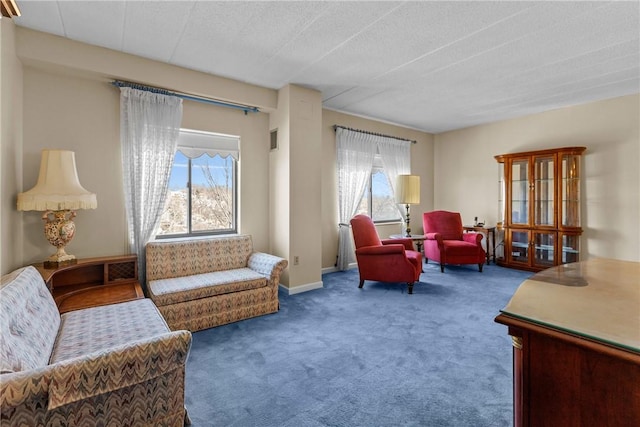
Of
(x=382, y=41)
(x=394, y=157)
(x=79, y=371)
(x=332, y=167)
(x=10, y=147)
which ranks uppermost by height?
(x=382, y=41)

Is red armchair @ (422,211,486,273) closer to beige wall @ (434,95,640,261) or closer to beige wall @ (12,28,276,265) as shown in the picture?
beige wall @ (434,95,640,261)

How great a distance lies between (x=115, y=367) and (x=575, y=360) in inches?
65.9

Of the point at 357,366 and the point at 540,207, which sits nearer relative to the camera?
the point at 357,366

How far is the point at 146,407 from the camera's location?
4.67 feet

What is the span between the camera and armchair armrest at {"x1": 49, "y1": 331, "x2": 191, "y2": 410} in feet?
3.80

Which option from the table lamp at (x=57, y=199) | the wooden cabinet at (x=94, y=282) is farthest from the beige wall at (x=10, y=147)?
the wooden cabinet at (x=94, y=282)

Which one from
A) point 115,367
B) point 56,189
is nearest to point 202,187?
point 56,189

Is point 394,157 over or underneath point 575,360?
over

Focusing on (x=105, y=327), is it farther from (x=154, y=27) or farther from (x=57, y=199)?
(x=154, y=27)

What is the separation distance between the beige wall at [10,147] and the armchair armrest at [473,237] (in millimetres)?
5557

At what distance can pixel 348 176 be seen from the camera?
4.94 metres

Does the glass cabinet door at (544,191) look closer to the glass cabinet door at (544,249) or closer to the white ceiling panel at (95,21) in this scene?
the glass cabinet door at (544,249)

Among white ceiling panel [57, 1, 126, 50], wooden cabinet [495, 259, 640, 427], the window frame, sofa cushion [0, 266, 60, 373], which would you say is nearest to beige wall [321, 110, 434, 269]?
the window frame

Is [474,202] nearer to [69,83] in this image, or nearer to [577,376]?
[577,376]
